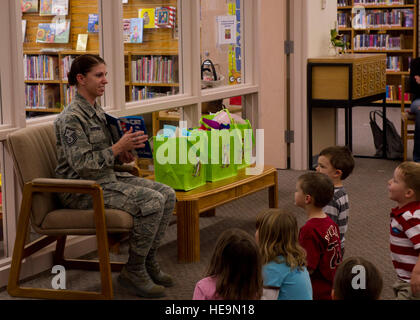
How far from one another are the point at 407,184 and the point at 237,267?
3.50 feet

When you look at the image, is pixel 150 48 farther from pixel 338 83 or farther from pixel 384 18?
pixel 384 18

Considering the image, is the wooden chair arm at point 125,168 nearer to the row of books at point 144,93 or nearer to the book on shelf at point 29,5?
the row of books at point 144,93

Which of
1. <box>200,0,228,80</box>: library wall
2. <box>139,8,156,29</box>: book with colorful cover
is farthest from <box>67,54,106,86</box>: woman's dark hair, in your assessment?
<box>200,0,228,80</box>: library wall

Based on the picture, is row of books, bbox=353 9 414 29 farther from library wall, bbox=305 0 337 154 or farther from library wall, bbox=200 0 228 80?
library wall, bbox=200 0 228 80

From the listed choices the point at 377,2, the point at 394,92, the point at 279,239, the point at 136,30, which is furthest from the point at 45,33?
the point at 377,2

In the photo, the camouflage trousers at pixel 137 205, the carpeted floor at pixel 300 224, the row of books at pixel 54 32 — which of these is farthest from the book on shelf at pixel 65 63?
the carpeted floor at pixel 300 224

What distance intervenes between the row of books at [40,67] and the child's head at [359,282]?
2.41 m

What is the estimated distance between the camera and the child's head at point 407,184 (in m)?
2.81

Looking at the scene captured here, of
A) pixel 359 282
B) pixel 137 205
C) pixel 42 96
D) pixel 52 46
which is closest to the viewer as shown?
Answer: pixel 359 282

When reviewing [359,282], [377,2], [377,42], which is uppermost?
[377,2]

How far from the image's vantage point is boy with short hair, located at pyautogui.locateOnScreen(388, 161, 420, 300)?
8.85 feet

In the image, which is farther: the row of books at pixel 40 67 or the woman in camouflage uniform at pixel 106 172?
the row of books at pixel 40 67

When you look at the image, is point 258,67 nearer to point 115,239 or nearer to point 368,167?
point 368,167

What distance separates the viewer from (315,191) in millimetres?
2930
